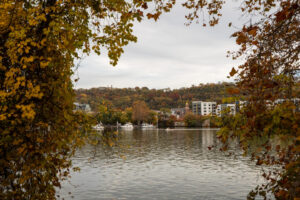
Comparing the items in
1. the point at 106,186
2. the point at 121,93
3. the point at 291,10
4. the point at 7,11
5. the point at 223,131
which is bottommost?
the point at 106,186

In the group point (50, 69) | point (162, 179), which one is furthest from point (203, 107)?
point (50, 69)

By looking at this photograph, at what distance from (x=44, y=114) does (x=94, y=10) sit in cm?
262

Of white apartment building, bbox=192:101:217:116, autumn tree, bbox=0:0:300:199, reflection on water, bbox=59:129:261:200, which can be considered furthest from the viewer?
white apartment building, bbox=192:101:217:116

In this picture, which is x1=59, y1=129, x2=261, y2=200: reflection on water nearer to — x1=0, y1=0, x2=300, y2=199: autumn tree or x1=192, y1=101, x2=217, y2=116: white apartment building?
x1=0, y1=0, x2=300, y2=199: autumn tree

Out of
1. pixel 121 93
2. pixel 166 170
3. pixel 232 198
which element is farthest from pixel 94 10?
pixel 121 93

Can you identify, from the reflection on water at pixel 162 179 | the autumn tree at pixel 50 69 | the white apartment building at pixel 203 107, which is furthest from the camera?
the white apartment building at pixel 203 107

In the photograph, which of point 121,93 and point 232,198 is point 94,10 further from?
point 121,93

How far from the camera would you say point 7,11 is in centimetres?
616

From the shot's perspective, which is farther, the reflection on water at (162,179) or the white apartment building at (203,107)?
the white apartment building at (203,107)

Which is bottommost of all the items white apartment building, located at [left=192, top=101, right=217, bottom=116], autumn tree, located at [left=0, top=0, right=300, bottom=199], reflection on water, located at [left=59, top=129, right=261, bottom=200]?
reflection on water, located at [left=59, top=129, right=261, bottom=200]

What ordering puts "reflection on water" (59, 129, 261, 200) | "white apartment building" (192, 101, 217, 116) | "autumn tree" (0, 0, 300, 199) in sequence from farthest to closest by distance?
"white apartment building" (192, 101, 217, 116) → "reflection on water" (59, 129, 261, 200) → "autumn tree" (0, 0, 300, 199)

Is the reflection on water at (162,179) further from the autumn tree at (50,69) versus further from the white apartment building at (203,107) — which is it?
the white apartment building at (203,107)

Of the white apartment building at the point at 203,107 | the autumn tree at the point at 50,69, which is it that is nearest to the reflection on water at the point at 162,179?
the autumn tree at the point at 50,69

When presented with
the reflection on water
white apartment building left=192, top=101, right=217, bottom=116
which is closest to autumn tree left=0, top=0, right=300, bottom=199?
the reflection on water
